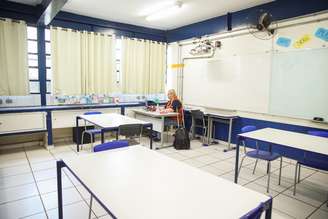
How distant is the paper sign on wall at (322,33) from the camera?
3.47 m

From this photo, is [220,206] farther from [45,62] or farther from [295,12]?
[45,62]

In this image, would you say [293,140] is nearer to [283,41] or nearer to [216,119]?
[283,41]

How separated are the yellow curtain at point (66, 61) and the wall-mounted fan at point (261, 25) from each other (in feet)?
12.1

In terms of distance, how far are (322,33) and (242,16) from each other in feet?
5.12

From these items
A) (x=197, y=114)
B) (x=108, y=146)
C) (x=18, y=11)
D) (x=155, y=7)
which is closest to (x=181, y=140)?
(x=197, y=114)

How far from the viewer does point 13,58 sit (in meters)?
4.39

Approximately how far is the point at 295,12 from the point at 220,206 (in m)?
3.89

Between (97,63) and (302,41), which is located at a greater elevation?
(302,41)

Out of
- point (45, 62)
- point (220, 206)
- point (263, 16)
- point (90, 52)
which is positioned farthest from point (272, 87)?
point (45, 62)

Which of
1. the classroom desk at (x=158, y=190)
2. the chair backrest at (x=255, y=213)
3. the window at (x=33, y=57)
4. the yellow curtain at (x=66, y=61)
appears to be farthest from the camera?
the yellow curtain at (x=66, y=61)

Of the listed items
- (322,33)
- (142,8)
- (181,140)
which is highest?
(142,8)

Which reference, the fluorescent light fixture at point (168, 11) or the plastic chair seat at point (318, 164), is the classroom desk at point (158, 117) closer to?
the fluorescent light fixture at point (168, 11)

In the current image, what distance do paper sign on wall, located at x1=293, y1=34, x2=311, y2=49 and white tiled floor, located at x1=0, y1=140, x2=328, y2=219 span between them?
205cm

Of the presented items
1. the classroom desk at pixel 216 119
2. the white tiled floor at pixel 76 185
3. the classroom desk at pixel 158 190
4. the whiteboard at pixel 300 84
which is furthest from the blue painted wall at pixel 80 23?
the classroom desk at pixel 158 190
